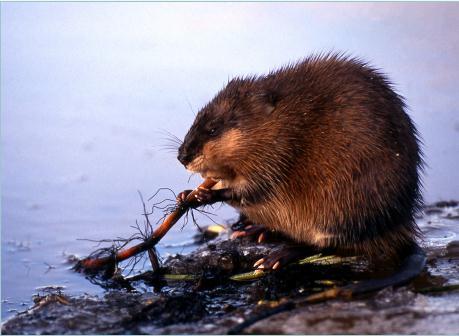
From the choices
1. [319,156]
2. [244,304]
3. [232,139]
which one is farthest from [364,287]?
[232,139]

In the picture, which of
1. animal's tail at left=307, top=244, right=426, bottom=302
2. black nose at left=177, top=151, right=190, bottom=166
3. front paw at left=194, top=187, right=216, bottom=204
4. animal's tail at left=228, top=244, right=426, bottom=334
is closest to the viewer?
animal's tail at left=228, top=244, right=426, bottom=334

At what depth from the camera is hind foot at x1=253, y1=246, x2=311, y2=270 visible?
4.29 metres

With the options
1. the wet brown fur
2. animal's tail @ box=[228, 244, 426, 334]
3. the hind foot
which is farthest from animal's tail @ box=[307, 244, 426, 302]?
the hind foot

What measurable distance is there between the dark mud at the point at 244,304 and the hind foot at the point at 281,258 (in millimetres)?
104

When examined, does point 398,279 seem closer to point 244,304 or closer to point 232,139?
point 244,304

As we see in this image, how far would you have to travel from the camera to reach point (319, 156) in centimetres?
452

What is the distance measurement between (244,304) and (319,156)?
3.69 ft

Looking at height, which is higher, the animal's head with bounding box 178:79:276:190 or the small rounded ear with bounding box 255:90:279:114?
the small rounded ear with bounding box 255:90:279:114

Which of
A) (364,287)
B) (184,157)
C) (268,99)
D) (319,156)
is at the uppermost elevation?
(268,99)

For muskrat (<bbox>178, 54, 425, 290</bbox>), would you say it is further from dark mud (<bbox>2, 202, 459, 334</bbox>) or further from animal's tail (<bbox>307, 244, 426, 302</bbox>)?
dark mud (<bbox>2, 202, 459, 334</bbox>)

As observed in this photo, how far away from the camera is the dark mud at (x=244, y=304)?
3351 millimetres

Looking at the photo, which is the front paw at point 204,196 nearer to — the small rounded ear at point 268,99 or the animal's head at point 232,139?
the animal's head at point 232,139

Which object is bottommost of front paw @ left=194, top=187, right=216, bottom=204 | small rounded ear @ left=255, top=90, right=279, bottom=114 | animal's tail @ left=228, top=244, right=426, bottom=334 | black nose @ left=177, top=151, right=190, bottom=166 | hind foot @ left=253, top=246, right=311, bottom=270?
animal's tail @ left=228, top=244, right=426, bottom=334

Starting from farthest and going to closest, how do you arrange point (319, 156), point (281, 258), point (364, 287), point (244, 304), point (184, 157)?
1. point (184, 157)
2. point (319, 156)
3. point (281, 258)
4. point (244, 304)
5. point (364, 287)
